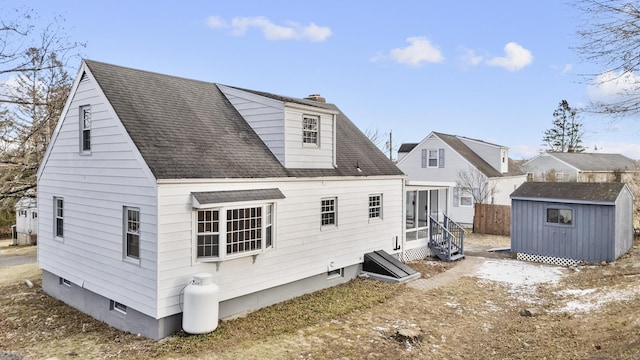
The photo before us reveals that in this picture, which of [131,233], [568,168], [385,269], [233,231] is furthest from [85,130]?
[568,168]

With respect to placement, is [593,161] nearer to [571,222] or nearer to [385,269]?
[571,222]

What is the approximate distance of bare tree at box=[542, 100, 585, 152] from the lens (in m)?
54.1

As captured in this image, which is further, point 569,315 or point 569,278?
point 569,278

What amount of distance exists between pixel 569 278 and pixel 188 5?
17.2 meters

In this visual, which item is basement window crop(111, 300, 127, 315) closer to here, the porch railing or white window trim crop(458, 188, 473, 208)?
the porch railing

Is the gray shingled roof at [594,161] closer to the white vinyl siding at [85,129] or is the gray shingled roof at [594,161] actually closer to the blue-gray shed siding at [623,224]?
the blue-gray shed siding at [623,224]

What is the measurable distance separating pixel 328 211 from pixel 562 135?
54404mm

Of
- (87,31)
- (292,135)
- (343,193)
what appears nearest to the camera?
(292,135)

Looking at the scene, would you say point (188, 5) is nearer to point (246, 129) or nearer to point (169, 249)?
point (246, 129)

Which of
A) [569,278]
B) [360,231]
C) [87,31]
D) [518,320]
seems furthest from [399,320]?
[87,31]

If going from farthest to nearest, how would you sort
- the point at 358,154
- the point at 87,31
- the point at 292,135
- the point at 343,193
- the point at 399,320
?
the point at 87,31, the point at 358,154, the point at 343,193, the point at 292,135, the point at 399,320

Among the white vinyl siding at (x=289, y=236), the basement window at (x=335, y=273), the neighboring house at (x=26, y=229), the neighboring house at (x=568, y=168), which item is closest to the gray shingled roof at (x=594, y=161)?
the neighboring house at (x=568, y=168)

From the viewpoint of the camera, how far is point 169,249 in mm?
8641

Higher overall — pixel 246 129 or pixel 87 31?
pixel 87 31
